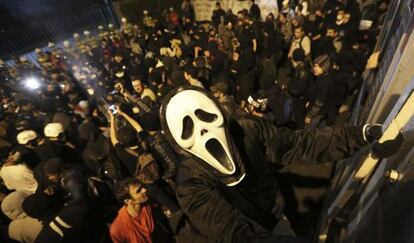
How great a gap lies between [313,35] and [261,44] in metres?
1.40

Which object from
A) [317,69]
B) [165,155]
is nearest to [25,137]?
[165,155]

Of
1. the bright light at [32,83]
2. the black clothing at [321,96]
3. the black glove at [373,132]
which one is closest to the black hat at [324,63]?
the black clothing at [321,96]

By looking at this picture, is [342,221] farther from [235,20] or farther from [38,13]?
[38,13]

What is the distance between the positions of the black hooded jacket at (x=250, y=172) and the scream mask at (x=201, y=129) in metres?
0.12

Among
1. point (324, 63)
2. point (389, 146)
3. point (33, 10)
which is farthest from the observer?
point (33, 10)

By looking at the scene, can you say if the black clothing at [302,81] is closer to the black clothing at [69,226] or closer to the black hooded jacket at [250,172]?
the black hooded jacket at [250,172]

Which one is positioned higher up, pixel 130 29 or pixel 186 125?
pixel 186 125

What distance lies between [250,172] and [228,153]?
1.64 ft

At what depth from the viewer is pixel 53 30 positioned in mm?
13055

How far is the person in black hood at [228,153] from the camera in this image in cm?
142

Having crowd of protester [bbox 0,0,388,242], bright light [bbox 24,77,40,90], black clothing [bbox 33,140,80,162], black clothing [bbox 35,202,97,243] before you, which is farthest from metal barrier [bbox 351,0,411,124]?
bright light [bbox 24,77,40,90]

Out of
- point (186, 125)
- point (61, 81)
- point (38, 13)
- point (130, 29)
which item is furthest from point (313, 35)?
point (38, 13)

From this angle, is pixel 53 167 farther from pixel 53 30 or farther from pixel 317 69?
pixel 53 30

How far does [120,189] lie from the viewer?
250 centimetres
